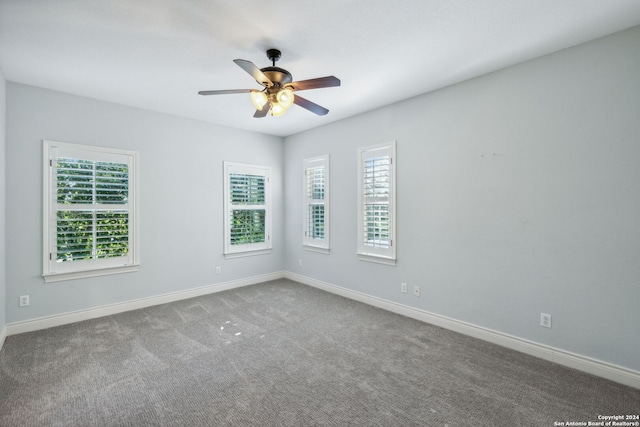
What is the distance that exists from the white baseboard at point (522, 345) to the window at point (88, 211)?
3.37 m

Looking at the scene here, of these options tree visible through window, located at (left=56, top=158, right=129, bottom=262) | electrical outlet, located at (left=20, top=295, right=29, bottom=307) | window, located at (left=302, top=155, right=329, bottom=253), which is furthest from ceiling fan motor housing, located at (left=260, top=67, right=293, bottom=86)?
electrical outlet, located at (left=20, top=295, right=29, bottom=307)

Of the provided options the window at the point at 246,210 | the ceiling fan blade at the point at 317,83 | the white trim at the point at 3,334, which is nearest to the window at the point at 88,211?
the white trim at the point at 3,334

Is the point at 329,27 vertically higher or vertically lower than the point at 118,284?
higher

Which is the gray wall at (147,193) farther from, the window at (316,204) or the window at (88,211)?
the window at (316,204)

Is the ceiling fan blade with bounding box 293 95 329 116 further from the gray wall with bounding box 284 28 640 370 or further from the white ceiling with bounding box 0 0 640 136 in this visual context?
the gray wall with bounding box 284 28 640 370

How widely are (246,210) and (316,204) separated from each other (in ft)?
4.10

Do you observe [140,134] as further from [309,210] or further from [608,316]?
[608,316]

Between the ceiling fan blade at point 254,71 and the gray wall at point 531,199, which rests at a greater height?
the ceiling fan blade at point 254,71

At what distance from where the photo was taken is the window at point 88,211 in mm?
3398

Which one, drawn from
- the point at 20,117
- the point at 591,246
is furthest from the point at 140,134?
the point at 591,246

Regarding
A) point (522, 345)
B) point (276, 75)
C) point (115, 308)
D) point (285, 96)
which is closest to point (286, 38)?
point (276, 75)

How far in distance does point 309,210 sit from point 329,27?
3256 mm

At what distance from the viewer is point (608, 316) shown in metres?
2.39

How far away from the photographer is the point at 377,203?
409 cm
